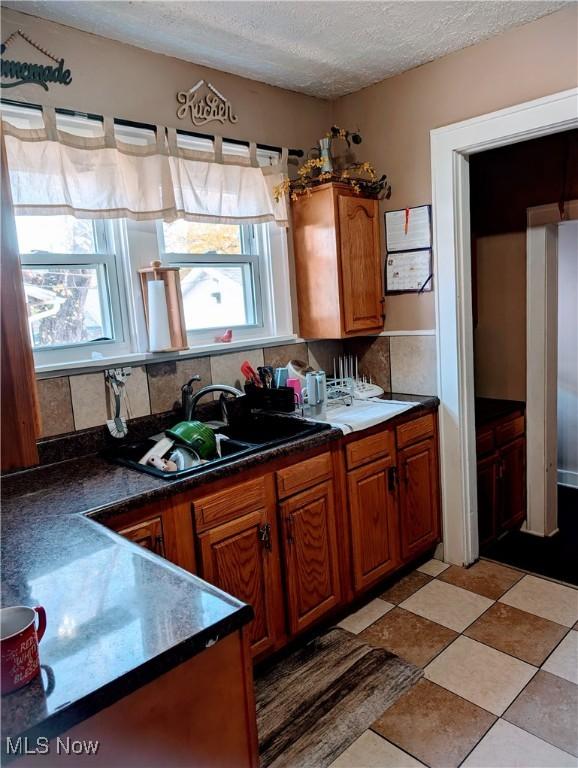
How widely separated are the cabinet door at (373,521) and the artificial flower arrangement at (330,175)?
138 centimetres

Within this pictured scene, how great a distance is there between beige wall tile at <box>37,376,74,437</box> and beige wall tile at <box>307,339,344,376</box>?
4.41 ft

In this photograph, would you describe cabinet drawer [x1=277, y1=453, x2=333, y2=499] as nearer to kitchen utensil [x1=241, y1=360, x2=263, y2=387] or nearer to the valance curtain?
kitchen utensil [x1=241, y1=360, x2=263, y2=387]

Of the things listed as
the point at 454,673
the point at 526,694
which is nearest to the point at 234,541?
the point at 454,673

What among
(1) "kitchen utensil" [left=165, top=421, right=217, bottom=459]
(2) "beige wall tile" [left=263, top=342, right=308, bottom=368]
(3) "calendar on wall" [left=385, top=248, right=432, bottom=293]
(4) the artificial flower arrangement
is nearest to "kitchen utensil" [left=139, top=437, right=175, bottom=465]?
(1) "kitchen utensil" [left=165, top=421, right=217, bottom=459]

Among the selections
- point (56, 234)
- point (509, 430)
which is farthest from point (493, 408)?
point (56, 234)

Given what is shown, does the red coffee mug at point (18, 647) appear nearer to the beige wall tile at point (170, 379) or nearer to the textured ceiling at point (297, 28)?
the beige wall tile at point (170, 379)

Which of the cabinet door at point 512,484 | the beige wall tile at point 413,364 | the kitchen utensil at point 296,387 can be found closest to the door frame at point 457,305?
the beige wall tile at point 413,364

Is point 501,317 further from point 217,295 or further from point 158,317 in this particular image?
point 158,317

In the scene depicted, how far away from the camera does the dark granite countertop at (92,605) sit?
80cm

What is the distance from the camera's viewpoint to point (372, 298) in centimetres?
289

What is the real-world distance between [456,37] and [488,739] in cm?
270

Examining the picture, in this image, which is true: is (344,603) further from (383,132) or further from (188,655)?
(383,132)

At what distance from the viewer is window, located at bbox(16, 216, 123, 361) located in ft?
6.77
